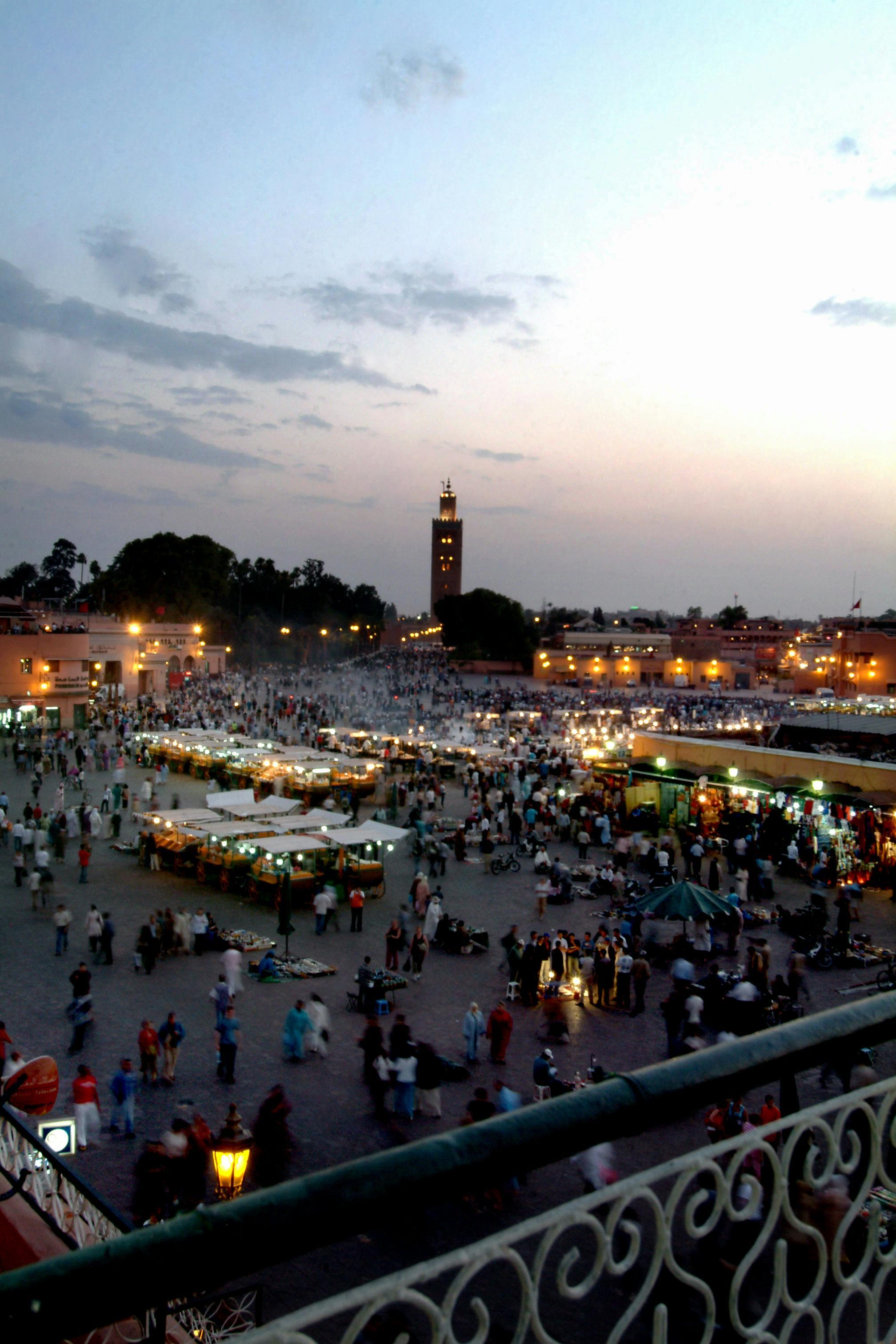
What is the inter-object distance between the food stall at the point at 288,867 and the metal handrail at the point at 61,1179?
11544mm

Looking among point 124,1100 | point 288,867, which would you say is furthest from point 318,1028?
point 288,867

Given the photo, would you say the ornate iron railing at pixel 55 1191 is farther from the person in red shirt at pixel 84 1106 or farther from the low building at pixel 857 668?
the low building at pixel 857 668

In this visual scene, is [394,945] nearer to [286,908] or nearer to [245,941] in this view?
[286,908]

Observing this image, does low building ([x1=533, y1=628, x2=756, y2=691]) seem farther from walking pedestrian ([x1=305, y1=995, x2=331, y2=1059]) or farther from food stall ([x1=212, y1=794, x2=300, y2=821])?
walking pedestrian ([x1=305, y1=995, x2=331, y2=1059])

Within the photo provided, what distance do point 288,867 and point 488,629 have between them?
103 m

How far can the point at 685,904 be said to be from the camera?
14.2m

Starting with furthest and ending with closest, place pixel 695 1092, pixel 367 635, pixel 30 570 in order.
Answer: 1. pixel 367 635
2. pixel 30 570
3. pixel 695 1092

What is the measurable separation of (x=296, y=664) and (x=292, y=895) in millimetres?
94855

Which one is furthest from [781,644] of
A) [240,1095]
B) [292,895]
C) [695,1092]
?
[695,1092]

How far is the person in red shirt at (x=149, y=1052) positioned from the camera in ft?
33.0

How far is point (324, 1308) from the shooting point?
119 cm

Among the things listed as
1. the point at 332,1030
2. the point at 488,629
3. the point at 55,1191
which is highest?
the point at 488,629

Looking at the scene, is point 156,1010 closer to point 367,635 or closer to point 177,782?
point 177,782

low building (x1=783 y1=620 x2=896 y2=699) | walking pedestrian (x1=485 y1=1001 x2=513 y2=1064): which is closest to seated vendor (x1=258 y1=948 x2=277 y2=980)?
walking pedestrian (x1=485 y1=1001 x2=513 y2=1064)
